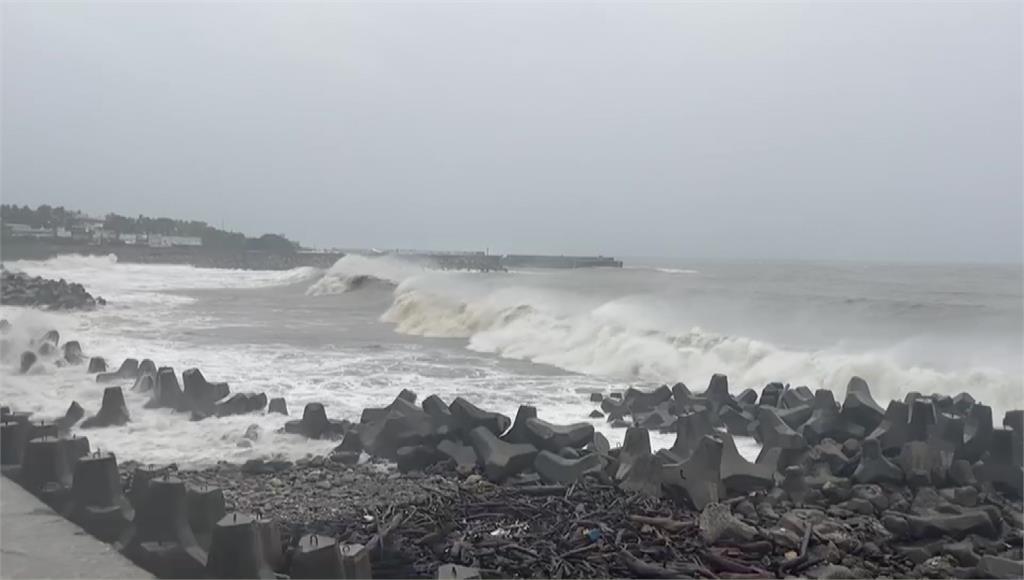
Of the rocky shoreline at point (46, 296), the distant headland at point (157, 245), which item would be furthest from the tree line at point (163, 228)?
the rocky shoreline at point (46, 296)

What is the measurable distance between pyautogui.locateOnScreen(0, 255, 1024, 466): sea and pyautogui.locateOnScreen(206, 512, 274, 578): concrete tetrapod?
3.87 meters

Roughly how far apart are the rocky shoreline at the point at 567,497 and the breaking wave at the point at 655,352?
4595 mm

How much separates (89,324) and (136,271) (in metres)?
40.1

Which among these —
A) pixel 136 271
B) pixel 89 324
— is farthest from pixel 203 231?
pixel 89 324

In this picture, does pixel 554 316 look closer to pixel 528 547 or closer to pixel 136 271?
pixel 528 547

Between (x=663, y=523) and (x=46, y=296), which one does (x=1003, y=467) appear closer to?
(x=663, y=523)

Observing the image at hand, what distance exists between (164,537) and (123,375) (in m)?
8.54

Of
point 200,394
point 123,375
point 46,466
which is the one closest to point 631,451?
point 46,466

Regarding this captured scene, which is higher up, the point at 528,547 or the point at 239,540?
the point at 239,540

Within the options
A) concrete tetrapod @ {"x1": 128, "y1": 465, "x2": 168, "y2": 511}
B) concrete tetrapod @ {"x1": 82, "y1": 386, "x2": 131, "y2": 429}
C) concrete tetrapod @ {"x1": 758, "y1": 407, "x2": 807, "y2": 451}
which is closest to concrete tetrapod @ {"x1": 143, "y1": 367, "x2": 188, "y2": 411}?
concrete tetrapod @ {"x1": 82, "y1": 386, "x2": 131, "y2": 429}

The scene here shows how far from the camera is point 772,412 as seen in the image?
8766 millimetres

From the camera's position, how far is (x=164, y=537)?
4.80 meters

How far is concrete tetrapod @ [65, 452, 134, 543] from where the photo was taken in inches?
202

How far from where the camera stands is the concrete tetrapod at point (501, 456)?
7.21 metres
